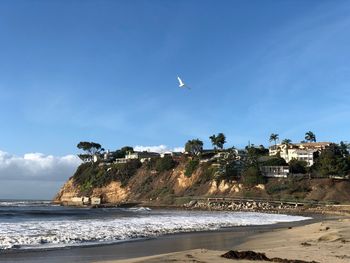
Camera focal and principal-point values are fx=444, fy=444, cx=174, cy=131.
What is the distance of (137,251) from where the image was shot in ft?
58.7

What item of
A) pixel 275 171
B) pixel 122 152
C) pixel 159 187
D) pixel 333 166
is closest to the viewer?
pixel 333 166

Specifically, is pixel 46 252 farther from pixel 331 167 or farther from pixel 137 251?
pixel 331 167

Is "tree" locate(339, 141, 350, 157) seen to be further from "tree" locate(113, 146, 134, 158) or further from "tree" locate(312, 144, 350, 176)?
"tree" locate(113, 146, 134, 158)

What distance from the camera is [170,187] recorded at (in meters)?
117

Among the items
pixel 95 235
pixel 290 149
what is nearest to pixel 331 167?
pixel 290 149

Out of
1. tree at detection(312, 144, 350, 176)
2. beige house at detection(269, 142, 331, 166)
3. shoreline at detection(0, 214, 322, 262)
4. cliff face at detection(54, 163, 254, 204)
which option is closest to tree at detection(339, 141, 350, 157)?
beige house at detection(269, 142, 331, 166)

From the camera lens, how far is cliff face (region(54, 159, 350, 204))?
88.2 meters

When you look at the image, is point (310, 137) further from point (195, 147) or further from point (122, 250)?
point (122, 250)

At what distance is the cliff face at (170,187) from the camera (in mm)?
88188

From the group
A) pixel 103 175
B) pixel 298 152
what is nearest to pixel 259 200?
pixel 298 152

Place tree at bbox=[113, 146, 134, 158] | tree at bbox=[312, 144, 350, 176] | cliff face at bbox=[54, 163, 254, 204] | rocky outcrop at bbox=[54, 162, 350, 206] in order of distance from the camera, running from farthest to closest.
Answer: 1. tree at bbox=[113, 146, 134, 158]
2. cliff face at bbox=[54, 163, 254, 204]
3. tree at bbox=[312, 144, 350, 176]
4. rocky outcrop at bbox=[54, 162, 350, 206]

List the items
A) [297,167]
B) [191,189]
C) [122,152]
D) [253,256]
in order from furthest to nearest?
[122,152] < [191,189] < [297,167] < [253,256]

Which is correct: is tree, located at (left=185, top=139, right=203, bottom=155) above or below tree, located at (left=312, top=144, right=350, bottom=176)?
above

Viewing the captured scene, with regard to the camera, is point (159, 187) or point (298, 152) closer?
point (298, 152)
